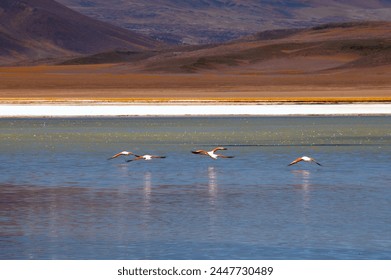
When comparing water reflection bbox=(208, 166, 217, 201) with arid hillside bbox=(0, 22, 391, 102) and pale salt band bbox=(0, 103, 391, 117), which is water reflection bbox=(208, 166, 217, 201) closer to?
pale salt band bbox=(0, 103, 391, 117)

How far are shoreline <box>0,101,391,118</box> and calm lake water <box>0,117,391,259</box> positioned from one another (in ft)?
49.9

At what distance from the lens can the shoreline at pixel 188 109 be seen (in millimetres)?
51844

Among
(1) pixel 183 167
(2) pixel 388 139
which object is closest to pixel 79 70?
(2) pixel 388 139

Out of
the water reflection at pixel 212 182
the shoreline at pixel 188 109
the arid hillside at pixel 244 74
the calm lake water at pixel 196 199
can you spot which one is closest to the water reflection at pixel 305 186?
the calm lake water at pixel 196 199

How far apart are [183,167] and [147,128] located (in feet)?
55.1

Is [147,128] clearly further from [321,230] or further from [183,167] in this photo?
[321,230]

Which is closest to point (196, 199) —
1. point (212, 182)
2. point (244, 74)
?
point (212, 182)

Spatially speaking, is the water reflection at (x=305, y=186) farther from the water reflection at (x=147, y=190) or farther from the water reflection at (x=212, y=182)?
the water reflection at (x=147, y=190)

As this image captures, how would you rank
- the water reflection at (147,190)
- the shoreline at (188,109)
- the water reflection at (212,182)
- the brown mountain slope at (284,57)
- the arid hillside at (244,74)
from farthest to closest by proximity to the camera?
1. the brown mountain slope at (284,57)
2. the arid hillside at (244,74)
3. the shoreline at (188,109)
4. the water reflection at (212,182)
5. the water reflection at (147,190)

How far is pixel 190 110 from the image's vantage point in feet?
177

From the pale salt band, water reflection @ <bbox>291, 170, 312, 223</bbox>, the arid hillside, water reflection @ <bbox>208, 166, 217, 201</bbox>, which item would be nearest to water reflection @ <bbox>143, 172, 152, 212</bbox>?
water reflection @ <bbox>208, 166, 217, 201</bbox>

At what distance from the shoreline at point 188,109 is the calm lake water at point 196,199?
15.2m

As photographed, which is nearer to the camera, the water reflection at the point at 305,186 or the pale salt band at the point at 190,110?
the water reflection at the point at 305,186
